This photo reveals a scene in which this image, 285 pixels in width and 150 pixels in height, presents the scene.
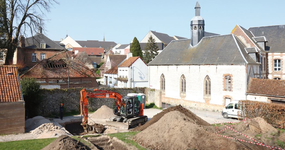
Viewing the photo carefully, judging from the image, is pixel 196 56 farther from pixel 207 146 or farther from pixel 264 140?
pixel 207 146

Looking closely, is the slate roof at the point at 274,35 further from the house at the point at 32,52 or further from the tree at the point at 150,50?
the house at the point at 32,52

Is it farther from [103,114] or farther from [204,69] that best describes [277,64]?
[103,114]

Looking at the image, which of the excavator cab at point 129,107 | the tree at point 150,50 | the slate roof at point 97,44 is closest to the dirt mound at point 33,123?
the excavator cab at point 129,107

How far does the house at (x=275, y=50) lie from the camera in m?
33.5

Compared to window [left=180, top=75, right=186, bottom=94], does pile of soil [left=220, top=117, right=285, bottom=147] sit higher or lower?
lower

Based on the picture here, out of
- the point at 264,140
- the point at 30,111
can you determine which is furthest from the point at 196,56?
the point at 30,111

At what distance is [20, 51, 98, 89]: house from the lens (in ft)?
93.4

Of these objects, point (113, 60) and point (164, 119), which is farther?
point (113, 60)

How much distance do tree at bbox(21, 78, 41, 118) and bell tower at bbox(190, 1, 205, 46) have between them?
21.0m

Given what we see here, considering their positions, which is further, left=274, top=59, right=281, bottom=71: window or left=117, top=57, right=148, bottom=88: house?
left=117, top=57, right=148, bottom=88: house

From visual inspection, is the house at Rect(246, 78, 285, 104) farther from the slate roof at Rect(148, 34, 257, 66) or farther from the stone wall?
the stone wall

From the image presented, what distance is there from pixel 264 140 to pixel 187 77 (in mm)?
17228

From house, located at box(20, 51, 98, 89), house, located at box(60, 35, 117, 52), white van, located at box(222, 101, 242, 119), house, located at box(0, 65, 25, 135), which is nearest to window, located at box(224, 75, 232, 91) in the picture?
white van, located at box(222, 101, 242, 119)

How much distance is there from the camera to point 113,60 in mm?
54531
